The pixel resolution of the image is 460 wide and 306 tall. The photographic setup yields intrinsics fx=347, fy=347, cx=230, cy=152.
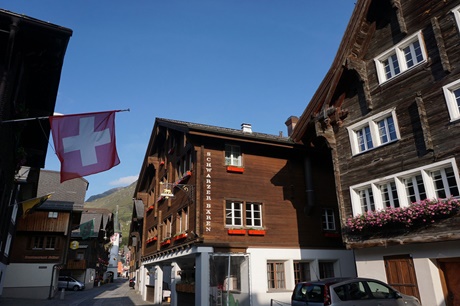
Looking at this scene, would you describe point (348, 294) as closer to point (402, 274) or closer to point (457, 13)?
point (402, 274)

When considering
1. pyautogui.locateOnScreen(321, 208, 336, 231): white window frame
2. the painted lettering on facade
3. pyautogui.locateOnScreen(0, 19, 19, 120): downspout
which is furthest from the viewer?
pyautogui.locateOnScreen(321, 208, 336, 231): white window frame

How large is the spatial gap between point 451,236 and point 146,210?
27052 millimetres

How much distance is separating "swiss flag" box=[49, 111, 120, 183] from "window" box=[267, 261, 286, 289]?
12.2m

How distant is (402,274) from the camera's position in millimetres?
13055

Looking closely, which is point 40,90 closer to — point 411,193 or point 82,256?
point 411,193

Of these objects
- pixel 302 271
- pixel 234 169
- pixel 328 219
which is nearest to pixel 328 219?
pixel 328 219

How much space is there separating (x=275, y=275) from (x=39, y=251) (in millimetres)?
26392

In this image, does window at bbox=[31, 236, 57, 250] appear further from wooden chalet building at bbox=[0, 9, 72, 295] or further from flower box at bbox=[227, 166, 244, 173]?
flower box at bbox=[227, 166, 244, 173]

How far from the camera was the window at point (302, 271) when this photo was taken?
19562 mm

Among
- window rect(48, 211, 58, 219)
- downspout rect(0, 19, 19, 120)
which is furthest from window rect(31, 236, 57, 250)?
downspout rect(0, 19, 19, 120)

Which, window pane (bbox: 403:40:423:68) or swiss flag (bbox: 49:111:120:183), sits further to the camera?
window pane (bbox: 403:40:423:68)

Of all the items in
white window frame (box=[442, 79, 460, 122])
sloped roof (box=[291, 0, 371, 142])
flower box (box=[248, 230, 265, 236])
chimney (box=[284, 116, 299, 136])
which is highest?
chimney (box=[284, 116, 299, 136])

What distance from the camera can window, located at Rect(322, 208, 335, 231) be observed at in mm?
21734

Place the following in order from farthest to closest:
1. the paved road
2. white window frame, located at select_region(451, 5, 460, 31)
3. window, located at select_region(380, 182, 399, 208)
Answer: the paved road, window, located at select_region(380, 182, 399, 208), white window frame, located at select_region(451, 5, 460, 31)
